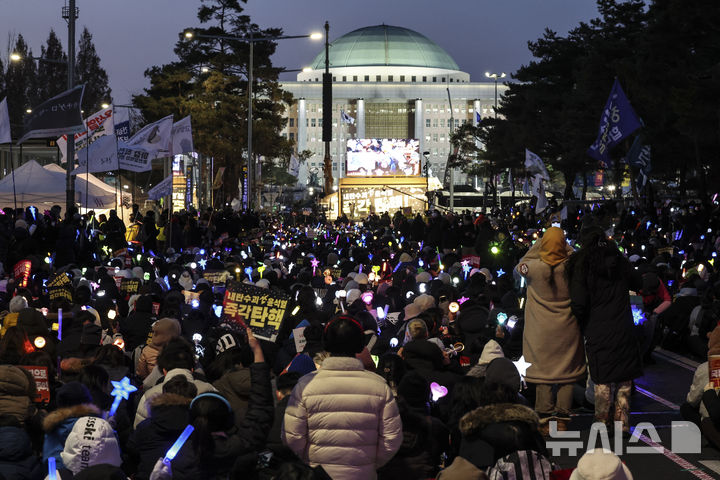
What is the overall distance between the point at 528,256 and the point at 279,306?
245 cm

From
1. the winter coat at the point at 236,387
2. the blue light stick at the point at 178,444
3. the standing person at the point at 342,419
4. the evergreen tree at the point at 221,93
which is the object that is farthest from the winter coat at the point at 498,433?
the evergreen tree at the point at 221,93

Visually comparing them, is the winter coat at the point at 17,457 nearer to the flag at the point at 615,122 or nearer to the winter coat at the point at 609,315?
the winter coat at the point at 609,315

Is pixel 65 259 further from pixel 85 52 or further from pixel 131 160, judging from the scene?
pixel 85 52

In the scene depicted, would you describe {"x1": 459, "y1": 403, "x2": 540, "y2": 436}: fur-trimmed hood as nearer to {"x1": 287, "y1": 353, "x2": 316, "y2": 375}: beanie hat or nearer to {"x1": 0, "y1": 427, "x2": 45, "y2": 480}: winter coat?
{"x1": 287, "y1": 353, "x2": 316, "y2": 375}: beanie hat

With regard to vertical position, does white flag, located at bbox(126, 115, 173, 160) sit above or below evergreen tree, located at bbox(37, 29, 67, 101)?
below

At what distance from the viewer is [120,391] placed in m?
8.41

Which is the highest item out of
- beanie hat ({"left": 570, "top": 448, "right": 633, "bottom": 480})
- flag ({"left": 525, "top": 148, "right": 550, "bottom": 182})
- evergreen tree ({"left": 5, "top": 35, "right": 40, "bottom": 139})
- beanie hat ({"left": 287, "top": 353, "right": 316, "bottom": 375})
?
evergreen tree ({"left": 5, "top": 35, "right": 40, "bottom": 139})

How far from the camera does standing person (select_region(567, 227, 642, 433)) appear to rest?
8.88m

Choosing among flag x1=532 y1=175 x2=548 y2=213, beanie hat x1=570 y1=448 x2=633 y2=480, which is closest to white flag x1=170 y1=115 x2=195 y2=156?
flag x1=532 y1=175 x2=548 y2=213

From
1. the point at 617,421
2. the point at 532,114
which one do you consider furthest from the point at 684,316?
the point at 532,114

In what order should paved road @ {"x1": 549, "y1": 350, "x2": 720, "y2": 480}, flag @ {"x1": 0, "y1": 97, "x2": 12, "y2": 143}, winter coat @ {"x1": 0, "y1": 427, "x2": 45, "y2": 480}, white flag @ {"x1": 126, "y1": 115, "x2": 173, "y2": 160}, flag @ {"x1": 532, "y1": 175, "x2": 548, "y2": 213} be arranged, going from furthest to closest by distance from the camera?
flag @ {"x1": 532, "y1": 175, "x2": 548, "y2": 213} < white flag @ {"x1": 126, "y1": 115, "x2": 173, "y2": 160} < flag @ {"x1": 0, "y1": 97, "x2": 12, "y2": 143} < paved road @ {"x1": 549, "y1": 350, "x2": 720, "y2": 480} < winter coat @ {"x1": 0, "y1": 427, "x2": 45, "y2": 480}

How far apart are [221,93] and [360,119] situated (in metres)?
120

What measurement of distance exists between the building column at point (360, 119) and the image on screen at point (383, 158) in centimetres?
9242

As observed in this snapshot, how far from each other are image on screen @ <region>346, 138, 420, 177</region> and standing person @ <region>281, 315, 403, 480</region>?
7730 cm
